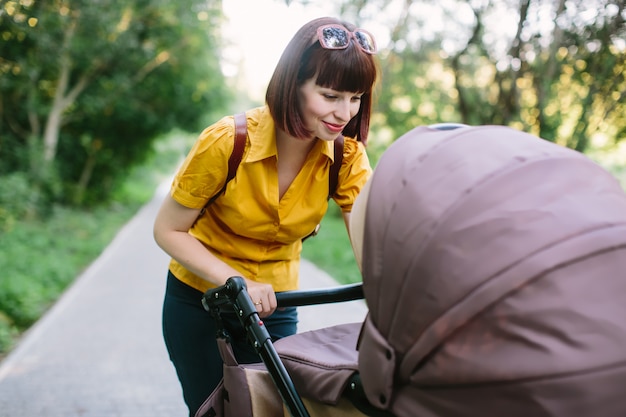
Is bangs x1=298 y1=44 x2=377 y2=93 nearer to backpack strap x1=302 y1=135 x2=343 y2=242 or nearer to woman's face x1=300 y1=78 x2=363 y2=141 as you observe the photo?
woman's face x1=300 y1=78 x2=363 y2=141

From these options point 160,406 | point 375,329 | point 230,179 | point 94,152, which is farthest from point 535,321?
point 94,152

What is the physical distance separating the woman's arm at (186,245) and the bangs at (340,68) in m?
0.57

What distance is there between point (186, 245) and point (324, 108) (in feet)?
2.03

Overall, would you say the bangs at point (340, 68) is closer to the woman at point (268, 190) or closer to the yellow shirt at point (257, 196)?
the woman at point (268, 190)

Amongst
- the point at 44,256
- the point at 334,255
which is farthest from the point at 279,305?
the point at 334,255

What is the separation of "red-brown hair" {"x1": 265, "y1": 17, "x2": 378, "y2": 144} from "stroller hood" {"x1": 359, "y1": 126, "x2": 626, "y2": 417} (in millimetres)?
591

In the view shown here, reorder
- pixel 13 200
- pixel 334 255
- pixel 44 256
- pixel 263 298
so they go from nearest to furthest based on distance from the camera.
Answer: pixel 263 298 → pixel 44 256 → pixel 334 255 → pixel 13 200

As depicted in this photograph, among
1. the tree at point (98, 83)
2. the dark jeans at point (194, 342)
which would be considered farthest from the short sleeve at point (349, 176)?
the tree at point (98, 83)

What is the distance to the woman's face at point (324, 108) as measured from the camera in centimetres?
185

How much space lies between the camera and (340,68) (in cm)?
182

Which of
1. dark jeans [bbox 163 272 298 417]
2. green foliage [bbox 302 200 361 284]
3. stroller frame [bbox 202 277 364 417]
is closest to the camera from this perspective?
stroller frame [bbox 202 277 364 417]

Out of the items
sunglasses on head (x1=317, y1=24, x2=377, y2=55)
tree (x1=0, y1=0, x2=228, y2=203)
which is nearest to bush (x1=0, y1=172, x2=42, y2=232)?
tree (x1=0, y1=0, x2=228, y2=203)

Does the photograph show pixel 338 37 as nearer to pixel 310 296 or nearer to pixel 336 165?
pixel 336 165

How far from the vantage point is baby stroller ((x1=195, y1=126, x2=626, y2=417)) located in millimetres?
1086
